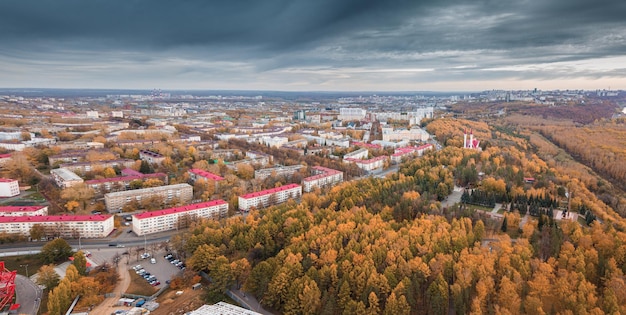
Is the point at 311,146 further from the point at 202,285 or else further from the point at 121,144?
the point at 202,285

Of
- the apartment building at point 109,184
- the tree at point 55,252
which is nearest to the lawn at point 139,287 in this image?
the tree at point 55,252

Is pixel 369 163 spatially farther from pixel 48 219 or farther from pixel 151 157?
pixel 48 219

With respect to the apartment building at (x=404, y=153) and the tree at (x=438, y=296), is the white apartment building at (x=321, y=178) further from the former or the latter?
the tree at (x=438, y=296)

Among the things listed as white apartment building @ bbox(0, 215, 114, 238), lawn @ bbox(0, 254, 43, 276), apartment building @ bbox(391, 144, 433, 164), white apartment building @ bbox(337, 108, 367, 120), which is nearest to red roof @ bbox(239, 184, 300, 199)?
white apartment building @ bbox(0, 215, 114, 238)

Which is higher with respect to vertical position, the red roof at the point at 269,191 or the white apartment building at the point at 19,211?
the white apartment building at the point at 19,211

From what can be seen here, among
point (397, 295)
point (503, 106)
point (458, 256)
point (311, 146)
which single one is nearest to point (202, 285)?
point (397, 295)

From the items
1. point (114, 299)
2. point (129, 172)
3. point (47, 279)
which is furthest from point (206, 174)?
point (114, 299)
